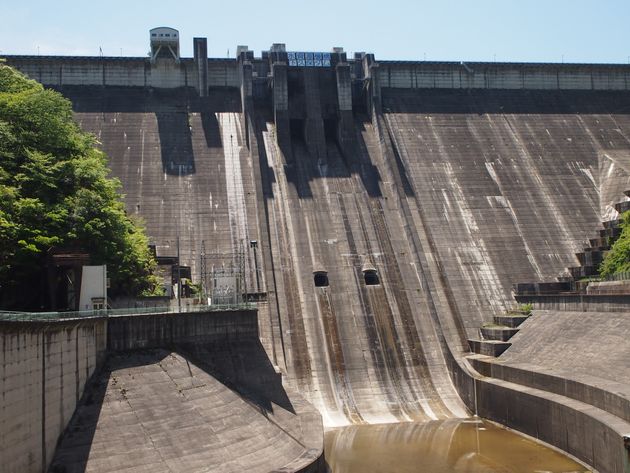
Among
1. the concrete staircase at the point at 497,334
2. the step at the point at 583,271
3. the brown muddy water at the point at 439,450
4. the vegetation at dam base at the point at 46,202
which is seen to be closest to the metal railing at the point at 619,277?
the step at the point at 583,271

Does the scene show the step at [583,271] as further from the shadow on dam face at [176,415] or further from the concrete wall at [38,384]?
the concrete wall at [38,384]

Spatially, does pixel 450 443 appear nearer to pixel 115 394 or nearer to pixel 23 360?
pixel 115 394

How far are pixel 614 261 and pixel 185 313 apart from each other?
25.0m

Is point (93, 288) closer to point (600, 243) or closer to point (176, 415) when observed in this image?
point (176, 415)

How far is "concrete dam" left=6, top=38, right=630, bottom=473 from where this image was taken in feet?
118

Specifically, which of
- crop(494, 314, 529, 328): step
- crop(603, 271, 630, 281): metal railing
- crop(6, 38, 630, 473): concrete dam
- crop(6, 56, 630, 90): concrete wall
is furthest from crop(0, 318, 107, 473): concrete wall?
crop(6, 56, 630, 90): concrete wall

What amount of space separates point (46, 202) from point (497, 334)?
75.9 feet

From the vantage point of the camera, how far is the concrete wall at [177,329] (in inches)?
933

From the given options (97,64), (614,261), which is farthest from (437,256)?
(97,64)

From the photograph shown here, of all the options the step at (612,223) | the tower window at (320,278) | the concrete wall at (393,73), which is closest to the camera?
the tower window at (320,278)

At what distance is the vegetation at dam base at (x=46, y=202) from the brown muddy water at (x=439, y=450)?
1170cm

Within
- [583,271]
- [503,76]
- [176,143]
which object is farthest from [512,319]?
[503,76]

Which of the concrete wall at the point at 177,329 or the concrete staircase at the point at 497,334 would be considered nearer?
the concrete wall at the point at 177,329

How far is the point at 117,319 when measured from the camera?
23.7m
